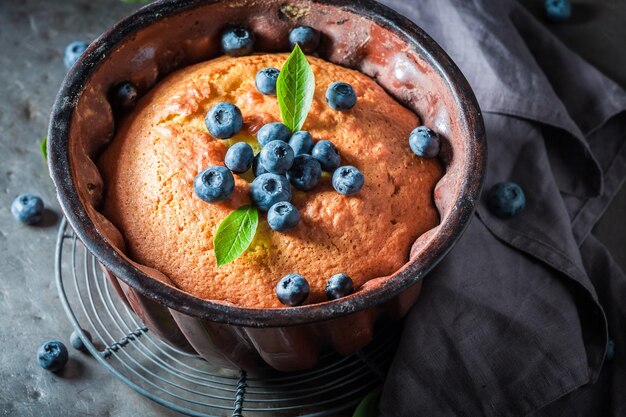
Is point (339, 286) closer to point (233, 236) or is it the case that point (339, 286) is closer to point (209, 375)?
point (233, 236)

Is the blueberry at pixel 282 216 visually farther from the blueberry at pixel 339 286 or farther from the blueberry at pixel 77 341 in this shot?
the blueberry at pixel 77 341

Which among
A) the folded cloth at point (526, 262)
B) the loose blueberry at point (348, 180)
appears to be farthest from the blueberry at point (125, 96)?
the folded cloth at point (526, 262)

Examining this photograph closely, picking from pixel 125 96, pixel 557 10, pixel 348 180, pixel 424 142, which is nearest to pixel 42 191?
pixel 125 96

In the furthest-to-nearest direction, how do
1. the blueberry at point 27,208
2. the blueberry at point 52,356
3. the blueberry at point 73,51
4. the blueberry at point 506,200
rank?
1. the blueberry at point 73,51
2. the blueberry at point 27,208
3. the blueberry at point 506,200
4. the blueberry at point 52,356

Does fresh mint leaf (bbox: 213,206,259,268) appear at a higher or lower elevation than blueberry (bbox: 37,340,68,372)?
higher

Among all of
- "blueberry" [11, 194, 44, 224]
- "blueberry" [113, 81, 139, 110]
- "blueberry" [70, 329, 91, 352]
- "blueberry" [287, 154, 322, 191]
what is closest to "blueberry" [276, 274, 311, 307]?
"blueberry" [287, 154, 322, 191]

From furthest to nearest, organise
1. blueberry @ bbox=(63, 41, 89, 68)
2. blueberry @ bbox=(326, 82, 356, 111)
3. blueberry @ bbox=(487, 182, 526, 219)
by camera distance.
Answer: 1. blueberry @ bbox=(63, 41, 89, 68)
2. blueberry @ bbox=(487, 182, 526, 219)
3. blueberry @ bbox=(326, 82, 356, 111)

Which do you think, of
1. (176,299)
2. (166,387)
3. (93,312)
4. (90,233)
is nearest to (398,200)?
(176,299)

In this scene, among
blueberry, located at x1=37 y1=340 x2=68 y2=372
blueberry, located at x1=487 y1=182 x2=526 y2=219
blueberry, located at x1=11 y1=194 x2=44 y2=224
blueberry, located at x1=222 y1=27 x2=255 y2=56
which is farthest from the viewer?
blueberry, located at x1=11 y1=194 x2=44 y2=224

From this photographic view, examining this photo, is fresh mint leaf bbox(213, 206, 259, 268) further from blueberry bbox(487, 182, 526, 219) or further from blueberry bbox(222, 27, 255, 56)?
blueberry bbox(487, 182, 526, 219)
